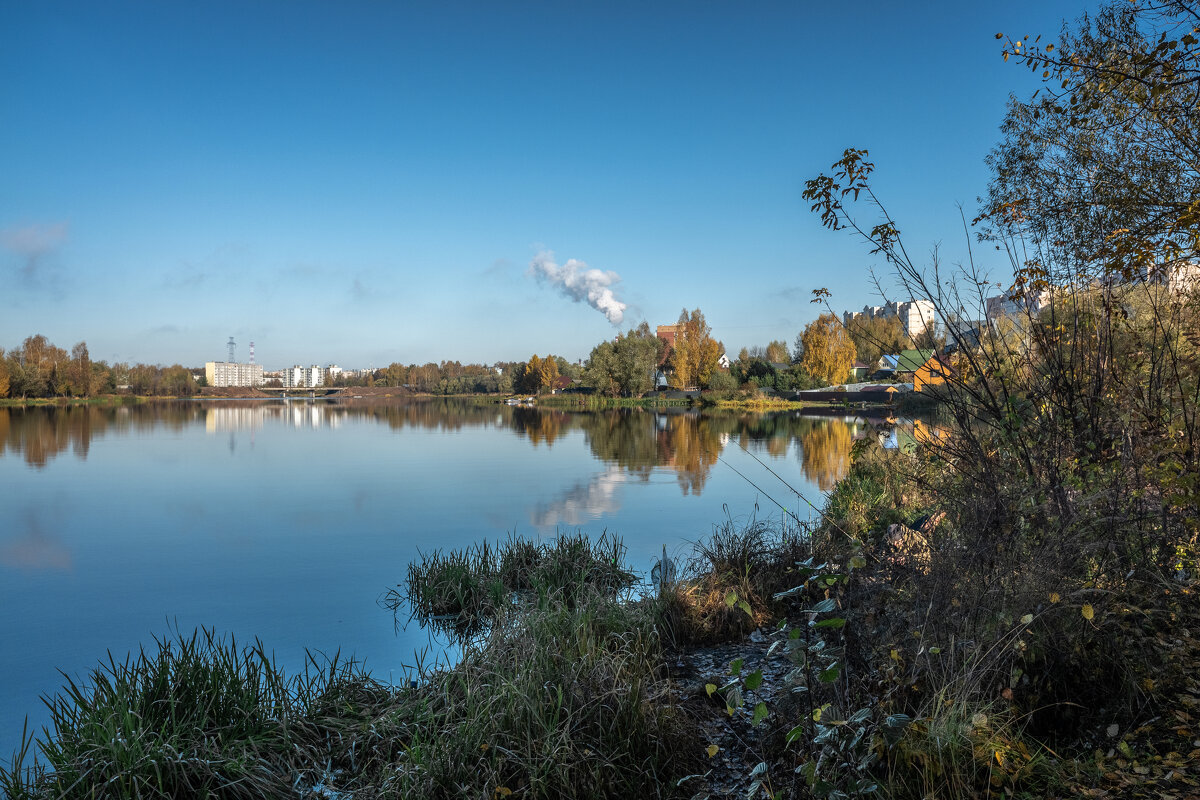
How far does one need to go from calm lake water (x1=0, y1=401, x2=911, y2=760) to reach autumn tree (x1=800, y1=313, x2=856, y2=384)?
97.0 ft

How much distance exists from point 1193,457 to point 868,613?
1991mm

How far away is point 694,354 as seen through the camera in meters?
66.2

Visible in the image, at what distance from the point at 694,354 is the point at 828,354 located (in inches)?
560

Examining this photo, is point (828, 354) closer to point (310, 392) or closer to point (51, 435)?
point (51, 435)

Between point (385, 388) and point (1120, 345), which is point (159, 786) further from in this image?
point (385, 388)

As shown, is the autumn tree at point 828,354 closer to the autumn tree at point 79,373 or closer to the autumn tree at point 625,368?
the autumn tree at point 625,368

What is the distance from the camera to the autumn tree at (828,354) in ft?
182

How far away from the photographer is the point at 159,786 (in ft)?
10.6

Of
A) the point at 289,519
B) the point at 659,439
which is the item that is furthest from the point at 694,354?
the point at 289,519

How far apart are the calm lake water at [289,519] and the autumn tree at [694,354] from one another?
37.1 m

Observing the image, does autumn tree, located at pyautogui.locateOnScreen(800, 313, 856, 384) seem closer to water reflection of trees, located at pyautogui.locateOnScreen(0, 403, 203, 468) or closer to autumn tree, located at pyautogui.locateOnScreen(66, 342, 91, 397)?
water reflection of trees, located at pyautogui.locateOnScreen(0, 403, 203, 468)

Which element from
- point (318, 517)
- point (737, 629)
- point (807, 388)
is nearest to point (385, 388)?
point (807, 388)

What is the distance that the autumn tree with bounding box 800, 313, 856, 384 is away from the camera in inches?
2185

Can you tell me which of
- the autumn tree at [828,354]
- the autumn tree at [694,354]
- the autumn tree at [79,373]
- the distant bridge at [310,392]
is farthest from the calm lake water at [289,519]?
the distant bridge at [310,392]
